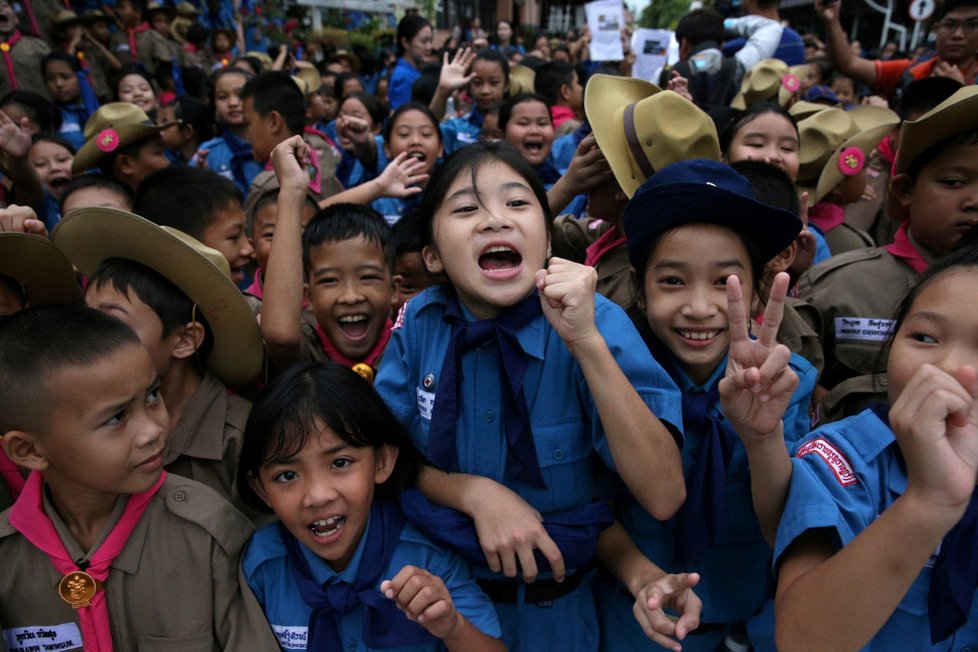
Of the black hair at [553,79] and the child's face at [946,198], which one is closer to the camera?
the child's face at [946,198]

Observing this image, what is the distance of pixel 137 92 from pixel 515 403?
20.4ft

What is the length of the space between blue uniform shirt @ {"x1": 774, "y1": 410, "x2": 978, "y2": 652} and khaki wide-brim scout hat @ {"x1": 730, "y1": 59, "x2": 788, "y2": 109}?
3.36 meters

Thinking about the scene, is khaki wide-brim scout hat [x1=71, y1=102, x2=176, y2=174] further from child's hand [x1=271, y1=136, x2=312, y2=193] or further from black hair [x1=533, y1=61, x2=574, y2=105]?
black hair [x1=533, y1=61, x2=574, y2=105]

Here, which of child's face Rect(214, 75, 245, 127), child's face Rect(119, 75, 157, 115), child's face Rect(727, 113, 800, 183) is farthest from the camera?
child's face Rect(119, 75, 157, 115)

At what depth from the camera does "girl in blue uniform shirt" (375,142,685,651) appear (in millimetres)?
1447

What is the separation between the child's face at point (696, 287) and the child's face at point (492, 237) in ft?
1.03

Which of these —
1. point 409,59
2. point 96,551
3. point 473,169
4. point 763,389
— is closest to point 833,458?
point 763,389

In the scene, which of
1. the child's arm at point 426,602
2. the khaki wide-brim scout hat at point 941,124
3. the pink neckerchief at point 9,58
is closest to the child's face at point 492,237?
the child's arm at point 426,602

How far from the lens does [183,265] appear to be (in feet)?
6.16

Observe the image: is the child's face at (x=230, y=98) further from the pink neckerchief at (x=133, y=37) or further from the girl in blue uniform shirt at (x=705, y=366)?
the pink neckerchief at (x=133, y=37)

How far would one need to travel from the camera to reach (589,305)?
4.39 feet

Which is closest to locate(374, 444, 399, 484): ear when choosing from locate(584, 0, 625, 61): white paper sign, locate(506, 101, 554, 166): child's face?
locate(506, 101, 554, 166): child's face

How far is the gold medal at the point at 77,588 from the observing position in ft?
5.00

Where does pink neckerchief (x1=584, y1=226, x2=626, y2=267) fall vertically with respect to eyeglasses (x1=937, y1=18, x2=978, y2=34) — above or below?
below
